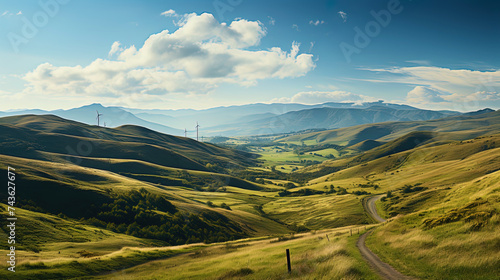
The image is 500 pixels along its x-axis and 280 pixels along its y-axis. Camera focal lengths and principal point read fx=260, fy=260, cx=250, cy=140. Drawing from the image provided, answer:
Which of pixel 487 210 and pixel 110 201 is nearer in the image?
pixel 487 210

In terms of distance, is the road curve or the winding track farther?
the road curve

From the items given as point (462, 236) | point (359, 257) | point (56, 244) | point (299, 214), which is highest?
point (462, 236)

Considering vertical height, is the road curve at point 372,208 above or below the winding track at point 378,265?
below

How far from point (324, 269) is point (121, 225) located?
85.8 m

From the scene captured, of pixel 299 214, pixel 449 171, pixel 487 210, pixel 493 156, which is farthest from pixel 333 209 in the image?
pixel 487 210

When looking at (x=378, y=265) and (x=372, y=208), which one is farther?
(x=372, y=208)

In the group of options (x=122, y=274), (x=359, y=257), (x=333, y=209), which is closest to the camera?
(x=359, y=257)

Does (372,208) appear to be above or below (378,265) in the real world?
below

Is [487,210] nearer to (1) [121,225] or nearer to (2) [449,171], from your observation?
(1) [121,225]

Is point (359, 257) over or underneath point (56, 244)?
over

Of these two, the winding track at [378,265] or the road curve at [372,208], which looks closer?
the winding track at [378,265]

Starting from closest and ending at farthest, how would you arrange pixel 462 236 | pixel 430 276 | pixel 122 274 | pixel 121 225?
pixel 430 276
pixel 462 236
pixel 122 274
pixel 121 225

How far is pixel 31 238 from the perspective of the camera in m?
52.6

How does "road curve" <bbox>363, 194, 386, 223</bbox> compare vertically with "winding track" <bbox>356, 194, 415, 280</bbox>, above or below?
below
